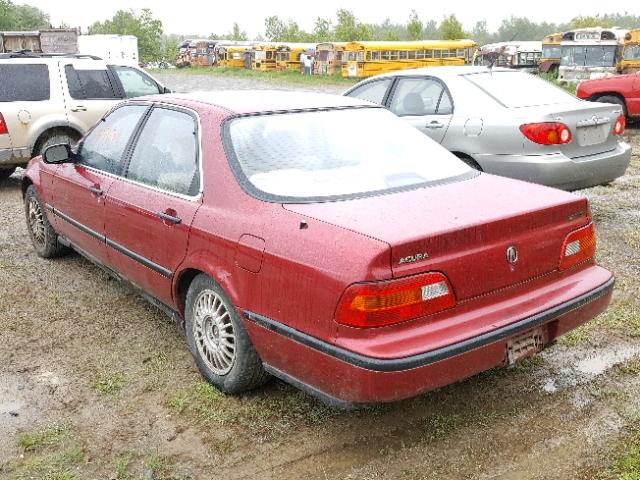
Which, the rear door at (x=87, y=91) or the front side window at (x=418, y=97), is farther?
the rear door at (x=87, y=91)

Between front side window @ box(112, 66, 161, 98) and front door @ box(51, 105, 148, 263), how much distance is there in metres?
5.14

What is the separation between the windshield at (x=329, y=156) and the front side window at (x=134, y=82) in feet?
22.5

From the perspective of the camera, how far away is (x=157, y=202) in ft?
12.8

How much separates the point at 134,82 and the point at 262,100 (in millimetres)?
6809

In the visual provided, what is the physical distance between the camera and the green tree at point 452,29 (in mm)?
51906

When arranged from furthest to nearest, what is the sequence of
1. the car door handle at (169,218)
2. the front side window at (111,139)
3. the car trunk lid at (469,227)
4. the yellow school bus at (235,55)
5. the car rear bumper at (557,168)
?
the yellow school bus at (235,55), the car rear bumper at (557,168), the front side window at (111,139), the car door handle at (169,218), the car trunk lid at (469,227)

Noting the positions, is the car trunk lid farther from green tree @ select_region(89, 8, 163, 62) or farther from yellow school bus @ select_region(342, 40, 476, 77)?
green tree @ select_region(89, 8, 163, 62)

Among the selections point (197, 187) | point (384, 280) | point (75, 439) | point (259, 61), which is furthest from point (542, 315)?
point (259, 61)

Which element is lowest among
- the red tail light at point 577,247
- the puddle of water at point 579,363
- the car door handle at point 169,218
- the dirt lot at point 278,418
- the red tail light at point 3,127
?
the dirt lot at point 278,418

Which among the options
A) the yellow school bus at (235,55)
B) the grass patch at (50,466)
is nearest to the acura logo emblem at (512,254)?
the grass patch at (50,466)

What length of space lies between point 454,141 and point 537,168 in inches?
35.8

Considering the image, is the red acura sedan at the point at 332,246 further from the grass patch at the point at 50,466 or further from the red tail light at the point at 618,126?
the red tail light at the point at 618,126

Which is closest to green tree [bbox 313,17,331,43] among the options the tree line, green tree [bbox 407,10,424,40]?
the tree line

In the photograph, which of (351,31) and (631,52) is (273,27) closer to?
(351,31)
